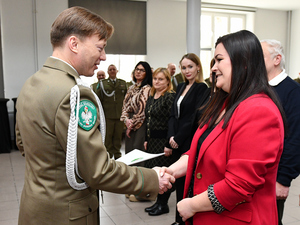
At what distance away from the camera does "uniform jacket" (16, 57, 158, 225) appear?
3.93ft

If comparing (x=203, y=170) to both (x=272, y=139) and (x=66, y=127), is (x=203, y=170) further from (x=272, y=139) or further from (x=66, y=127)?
(x=66, y=127)

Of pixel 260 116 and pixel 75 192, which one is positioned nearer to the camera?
pixel 260 116

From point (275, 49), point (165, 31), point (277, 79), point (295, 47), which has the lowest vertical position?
point (277, 79)

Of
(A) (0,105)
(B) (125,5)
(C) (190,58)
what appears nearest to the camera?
(C) (190,58)

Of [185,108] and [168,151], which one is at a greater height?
[185,108]

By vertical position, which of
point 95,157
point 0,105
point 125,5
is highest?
point 125,5

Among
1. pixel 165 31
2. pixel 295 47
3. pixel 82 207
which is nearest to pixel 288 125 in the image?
pixel 82 207

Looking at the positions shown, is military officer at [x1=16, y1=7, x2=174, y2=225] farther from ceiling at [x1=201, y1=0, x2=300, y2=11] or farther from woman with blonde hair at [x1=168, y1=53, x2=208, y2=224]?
ceiling at [x1=201, y1=0, x2=300, y2=11]

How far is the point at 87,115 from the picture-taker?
122 centimetres

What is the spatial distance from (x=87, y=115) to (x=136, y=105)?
2810 mm

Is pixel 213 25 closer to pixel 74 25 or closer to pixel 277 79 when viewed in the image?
pixel 277 79

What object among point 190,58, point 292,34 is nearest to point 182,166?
point 190,58

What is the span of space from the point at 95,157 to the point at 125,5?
853cm

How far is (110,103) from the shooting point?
6.09 m
